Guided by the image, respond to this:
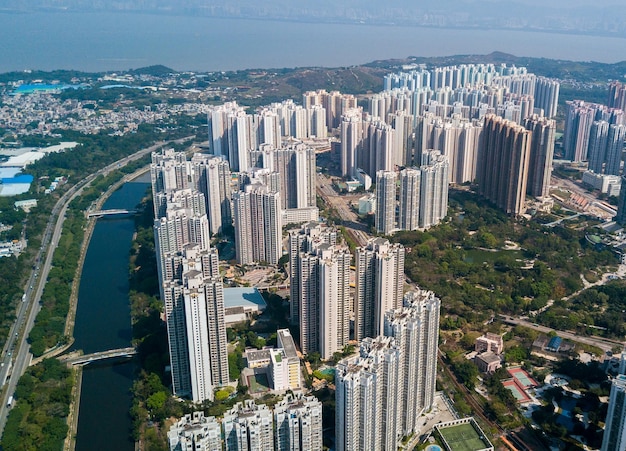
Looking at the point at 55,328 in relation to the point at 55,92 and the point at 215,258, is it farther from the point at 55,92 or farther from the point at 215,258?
the point at 55,92

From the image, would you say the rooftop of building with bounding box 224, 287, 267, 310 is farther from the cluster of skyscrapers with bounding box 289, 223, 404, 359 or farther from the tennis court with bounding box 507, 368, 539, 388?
the tennis court with bounding box 507, 368, 539, 388

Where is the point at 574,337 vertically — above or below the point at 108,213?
below

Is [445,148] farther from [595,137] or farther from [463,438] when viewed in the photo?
[463,438]

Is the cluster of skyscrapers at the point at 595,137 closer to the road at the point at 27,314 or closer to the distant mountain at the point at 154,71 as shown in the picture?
the road at the point at 27,314

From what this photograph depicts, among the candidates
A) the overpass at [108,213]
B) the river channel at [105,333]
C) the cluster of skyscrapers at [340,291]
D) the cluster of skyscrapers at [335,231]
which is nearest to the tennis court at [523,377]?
the cluster of skyscrapers at [335,231]

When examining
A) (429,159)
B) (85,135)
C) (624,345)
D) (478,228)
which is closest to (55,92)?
(85,135)

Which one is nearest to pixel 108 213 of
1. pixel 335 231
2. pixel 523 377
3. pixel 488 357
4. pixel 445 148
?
pixel 335 231
